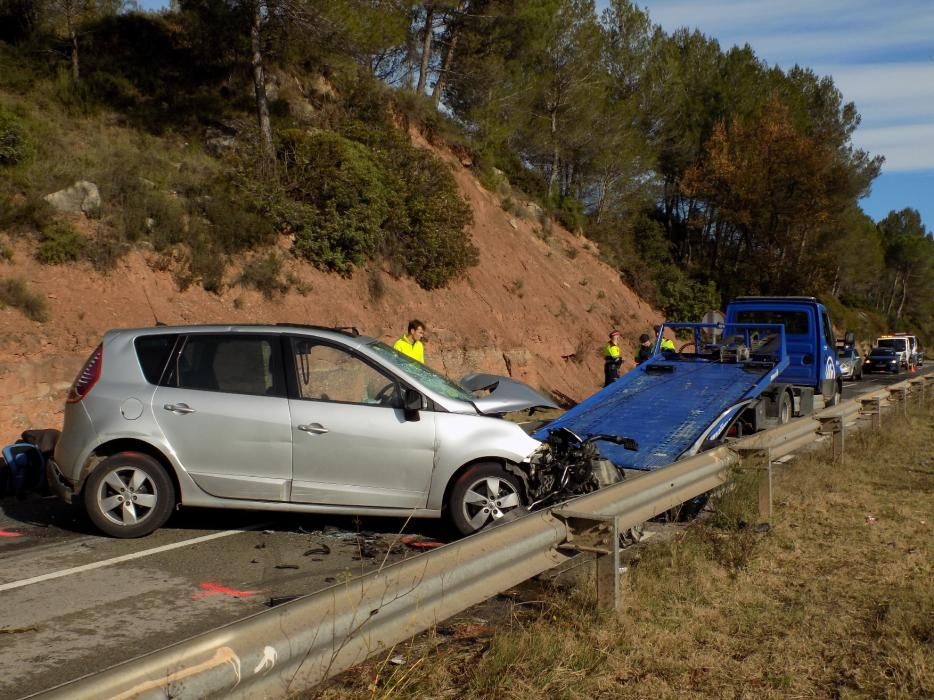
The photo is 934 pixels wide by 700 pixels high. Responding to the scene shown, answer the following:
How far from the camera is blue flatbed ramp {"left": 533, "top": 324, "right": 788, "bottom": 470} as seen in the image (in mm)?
8672

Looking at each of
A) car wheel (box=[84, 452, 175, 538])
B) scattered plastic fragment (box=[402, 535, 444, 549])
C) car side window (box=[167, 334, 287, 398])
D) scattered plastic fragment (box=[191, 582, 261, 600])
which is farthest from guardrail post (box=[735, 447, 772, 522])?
car wheel (box=[84, 452, 175, 538])

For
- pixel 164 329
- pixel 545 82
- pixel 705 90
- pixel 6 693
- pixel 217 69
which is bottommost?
pixel 6 693

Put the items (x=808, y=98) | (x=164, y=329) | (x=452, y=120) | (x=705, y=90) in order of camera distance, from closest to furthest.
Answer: (x=164, y=329)
(x=452, y=120)
(x=705, y=90)
(x=808, y=98)

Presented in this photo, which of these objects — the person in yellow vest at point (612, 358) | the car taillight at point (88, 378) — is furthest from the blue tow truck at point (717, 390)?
the car taillight at point (88, 378)

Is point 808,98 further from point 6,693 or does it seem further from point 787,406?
point 6,693

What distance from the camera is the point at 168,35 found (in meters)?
23.3

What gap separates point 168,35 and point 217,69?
2199 millimetres

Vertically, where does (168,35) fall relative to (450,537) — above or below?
above

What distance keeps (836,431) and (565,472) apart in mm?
4745

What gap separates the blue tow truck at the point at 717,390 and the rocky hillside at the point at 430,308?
639 cm

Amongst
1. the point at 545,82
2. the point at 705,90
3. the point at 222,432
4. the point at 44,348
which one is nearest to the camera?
the point at 222,432

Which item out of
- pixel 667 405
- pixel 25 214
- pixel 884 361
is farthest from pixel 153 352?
pixel 884 361

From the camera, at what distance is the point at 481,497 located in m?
6.84

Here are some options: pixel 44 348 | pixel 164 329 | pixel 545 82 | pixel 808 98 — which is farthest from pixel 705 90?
pixel 164 329
